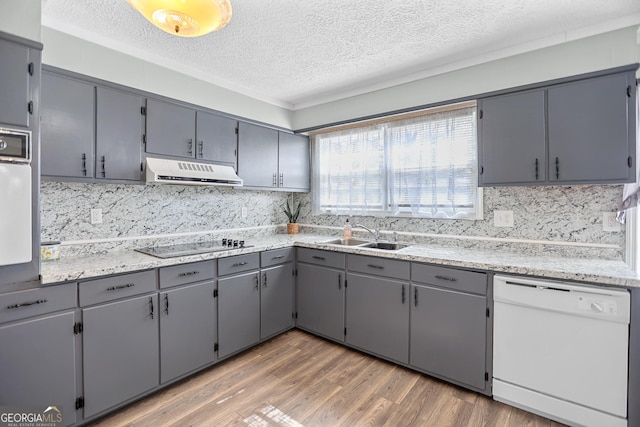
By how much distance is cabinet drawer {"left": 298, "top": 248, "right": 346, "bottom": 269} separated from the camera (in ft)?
9.48

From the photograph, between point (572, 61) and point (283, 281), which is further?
point (283, 281)

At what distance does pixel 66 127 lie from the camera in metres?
2.05

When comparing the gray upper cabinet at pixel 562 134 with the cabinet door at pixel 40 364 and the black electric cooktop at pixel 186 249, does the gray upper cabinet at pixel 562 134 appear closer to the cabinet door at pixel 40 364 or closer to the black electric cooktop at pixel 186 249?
the black electric cooktop at pixel 186 249

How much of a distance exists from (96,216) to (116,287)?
0.79 m

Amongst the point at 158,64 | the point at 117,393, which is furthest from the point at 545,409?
the point at 158,64

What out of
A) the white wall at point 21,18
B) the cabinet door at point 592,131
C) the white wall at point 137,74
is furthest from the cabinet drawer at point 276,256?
the cabinet door at point 592,131

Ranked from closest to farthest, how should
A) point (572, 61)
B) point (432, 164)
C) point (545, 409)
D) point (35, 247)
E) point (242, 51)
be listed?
1. point (35, 247)
2. point (545, 409)
3. point (572, 61)
4. point (242, 51)
5. point (432, 164)

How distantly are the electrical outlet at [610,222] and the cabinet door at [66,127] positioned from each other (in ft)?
12.1

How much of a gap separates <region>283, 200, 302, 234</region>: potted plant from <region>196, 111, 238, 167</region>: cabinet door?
115 cm

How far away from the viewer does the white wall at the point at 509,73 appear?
209 cm

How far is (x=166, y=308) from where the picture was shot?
221cm

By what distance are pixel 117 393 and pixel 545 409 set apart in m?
2.72

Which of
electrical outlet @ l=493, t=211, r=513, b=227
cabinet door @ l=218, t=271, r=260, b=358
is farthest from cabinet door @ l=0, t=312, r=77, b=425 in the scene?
electrical outlet @ l=493, t=211, r=513, b=227

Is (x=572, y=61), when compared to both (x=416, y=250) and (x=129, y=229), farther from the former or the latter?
(x=129, y=229)
